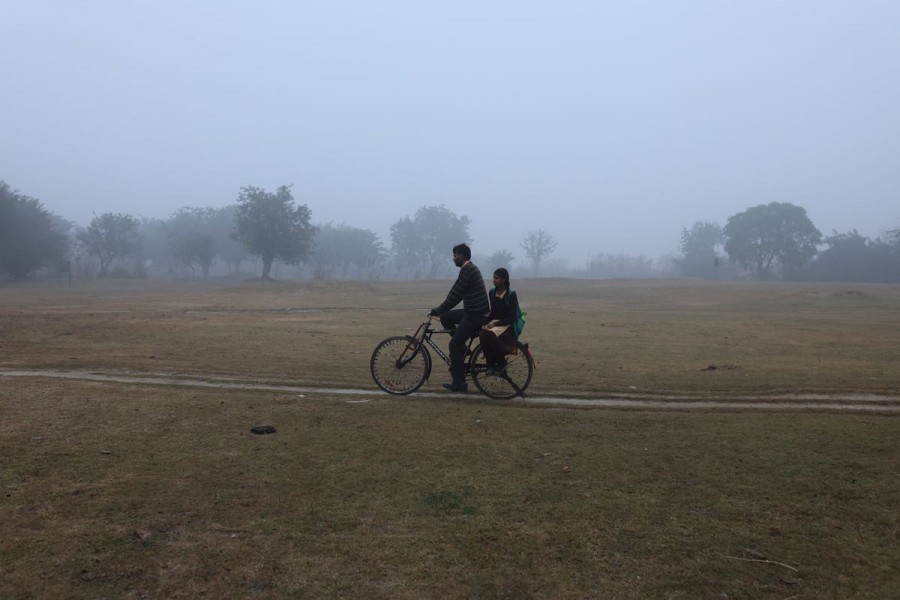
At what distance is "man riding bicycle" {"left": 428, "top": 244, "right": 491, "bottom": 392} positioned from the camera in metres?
8.80

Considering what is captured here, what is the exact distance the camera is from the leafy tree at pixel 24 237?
5819cm

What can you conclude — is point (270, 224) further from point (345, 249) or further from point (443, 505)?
point (443, 505)

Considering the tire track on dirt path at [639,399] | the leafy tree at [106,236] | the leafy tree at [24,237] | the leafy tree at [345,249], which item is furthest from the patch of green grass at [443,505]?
the leafy tree at [345,249]

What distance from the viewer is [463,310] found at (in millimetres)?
8992

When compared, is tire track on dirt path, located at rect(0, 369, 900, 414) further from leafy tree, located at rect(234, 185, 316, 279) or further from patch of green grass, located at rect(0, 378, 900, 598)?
leafy tree, located at rect(234, 185, 316, 279)

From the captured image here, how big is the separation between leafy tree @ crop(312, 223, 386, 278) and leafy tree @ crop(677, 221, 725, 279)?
5314 cm

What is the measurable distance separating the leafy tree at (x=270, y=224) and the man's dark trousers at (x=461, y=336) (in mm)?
65853

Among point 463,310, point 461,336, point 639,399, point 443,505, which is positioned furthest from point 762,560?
point 463,310

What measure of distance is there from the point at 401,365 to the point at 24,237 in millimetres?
64188

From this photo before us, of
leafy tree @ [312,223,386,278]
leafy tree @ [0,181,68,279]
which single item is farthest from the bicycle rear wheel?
leafy tree @ [312,223,386,278]

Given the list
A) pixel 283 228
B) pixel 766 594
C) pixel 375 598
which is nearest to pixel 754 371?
pixel 766 594

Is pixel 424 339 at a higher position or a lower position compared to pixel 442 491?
higher

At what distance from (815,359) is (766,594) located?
434 inches

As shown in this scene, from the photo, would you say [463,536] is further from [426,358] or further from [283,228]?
[283,228]
